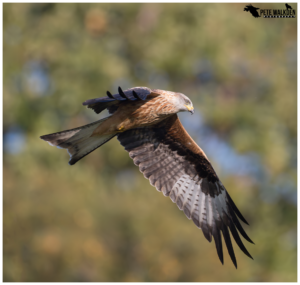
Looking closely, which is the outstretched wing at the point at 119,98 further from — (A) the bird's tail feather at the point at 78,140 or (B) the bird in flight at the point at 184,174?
(B) the bird in flight at the point at 184,174

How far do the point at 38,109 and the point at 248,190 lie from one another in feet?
28.8

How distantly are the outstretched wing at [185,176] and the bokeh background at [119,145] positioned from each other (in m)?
Result: 6.67

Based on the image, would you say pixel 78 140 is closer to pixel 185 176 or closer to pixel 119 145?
pixel 185 176

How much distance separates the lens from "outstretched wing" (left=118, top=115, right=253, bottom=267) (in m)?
6.56

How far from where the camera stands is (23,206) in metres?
14.0

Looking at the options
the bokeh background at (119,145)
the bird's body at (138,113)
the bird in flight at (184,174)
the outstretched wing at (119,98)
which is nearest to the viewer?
the outstretched wing at (119,98)

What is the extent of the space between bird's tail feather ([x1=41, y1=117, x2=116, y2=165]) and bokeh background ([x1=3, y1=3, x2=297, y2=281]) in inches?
291

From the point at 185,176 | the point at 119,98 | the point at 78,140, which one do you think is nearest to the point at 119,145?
the point at 185,176

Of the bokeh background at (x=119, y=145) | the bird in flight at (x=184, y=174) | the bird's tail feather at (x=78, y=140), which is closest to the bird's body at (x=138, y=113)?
the bird's tail feather at (x=78, y=140)

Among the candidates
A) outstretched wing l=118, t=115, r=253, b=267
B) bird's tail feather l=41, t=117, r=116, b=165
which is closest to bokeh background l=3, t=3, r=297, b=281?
outstretched wing l=118, t=115, r=253, b=267

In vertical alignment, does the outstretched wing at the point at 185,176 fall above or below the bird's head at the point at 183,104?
below

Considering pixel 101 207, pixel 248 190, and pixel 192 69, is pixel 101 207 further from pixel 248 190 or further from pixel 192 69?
pixel 192 69

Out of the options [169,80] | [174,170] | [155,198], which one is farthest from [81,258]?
[169,80]

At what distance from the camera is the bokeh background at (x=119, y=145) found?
13273mm
